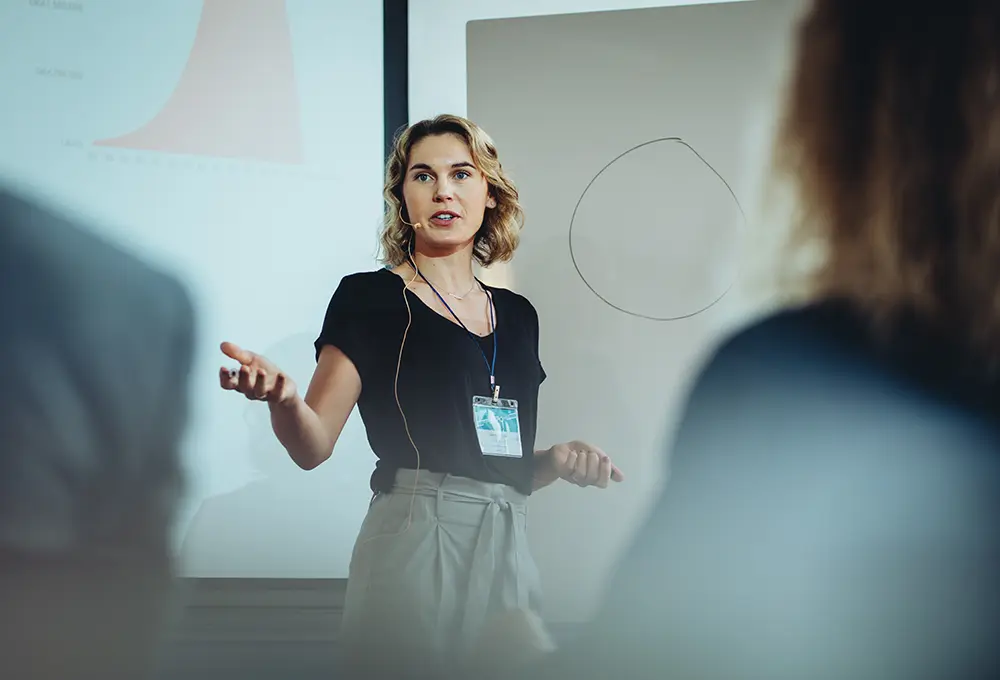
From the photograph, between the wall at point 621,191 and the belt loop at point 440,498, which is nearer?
the belt loop at point 440,498

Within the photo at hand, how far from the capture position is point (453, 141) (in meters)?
1.78

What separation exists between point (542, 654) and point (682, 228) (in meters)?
0.88

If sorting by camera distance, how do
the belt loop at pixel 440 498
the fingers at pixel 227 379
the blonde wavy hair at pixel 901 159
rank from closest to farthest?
1. the fingers at pixel 227 379
2. the belt loop at pixel 440 498
3. the blonde wavy hair at pixel 901 159

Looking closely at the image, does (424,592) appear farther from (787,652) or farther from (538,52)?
(538,52)

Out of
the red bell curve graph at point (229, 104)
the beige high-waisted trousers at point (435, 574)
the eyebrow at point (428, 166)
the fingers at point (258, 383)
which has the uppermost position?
the red bell curve graph at point (229, 104)

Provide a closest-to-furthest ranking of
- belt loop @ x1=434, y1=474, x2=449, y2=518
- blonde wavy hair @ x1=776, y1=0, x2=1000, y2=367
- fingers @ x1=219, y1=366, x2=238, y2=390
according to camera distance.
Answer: fingers @ x1=219, y1=366, x2=238, y2=390 → belt loop @ x1=434, y1=474, x2=449, y2=518 → blonde wavy hair @ x1=776, y1=0, x2=1000, y2=367

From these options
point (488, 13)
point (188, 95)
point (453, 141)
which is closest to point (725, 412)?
point (453, 141)

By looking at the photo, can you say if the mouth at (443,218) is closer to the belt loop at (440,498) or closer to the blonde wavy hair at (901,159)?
the belt loop at (440,498)

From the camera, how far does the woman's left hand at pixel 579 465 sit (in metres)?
1.78

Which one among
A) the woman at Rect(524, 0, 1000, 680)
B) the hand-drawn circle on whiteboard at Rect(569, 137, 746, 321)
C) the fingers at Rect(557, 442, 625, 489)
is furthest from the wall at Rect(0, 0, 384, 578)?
the woman at Rect(524, 0, 1000, 680)

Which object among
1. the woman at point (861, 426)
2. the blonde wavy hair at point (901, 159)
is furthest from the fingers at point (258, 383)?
the blonde wavy hair at point (901, 159)

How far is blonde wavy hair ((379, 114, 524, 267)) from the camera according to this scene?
70.5 inches

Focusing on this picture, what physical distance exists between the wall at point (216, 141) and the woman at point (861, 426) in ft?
2.69

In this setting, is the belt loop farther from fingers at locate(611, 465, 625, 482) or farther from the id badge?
fingers at locate(611, 465, 625, 482)
